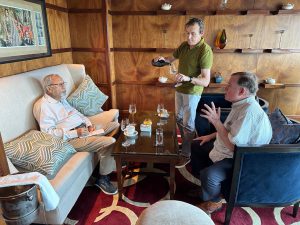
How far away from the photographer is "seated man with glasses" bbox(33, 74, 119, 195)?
1.97 m

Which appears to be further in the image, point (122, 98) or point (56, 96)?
point (122, 98)

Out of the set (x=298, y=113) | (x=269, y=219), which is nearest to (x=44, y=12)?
(x=269, y=219)

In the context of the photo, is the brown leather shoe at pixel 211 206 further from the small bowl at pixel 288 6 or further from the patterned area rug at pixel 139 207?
the small bowl at pixel 288 6

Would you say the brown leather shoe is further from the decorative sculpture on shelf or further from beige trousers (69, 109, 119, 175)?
the decorative sculpture on shelf

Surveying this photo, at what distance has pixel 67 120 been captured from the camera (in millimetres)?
2197

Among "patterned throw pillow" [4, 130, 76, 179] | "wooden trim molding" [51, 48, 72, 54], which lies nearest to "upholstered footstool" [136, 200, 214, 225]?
"patterned throw pillow" [4, 130, 76, 179]

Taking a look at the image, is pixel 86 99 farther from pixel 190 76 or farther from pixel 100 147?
pixel 190 76

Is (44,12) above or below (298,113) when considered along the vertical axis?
above

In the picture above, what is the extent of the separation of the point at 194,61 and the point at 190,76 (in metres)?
0.16

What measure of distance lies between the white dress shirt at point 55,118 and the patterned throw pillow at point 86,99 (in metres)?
0.29

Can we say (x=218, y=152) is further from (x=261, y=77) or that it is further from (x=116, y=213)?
(x=261, y=77)

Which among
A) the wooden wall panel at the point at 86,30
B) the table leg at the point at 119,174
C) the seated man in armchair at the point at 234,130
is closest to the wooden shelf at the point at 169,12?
the wooden wall panel at the point at 86,30

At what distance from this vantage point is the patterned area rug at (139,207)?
177 cm

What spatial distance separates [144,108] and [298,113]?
267 centimetres
